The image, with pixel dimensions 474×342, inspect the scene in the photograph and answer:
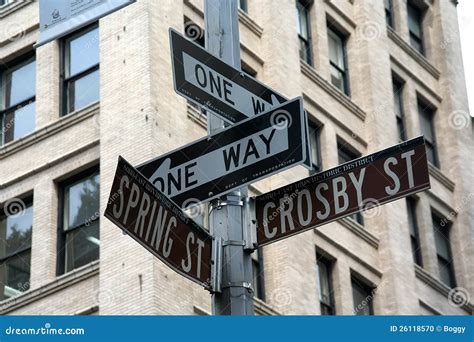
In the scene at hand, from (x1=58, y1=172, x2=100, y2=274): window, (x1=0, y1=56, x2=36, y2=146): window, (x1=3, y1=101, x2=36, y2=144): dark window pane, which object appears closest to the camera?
(x1=58, y1=172, x2=100, y2=274): window

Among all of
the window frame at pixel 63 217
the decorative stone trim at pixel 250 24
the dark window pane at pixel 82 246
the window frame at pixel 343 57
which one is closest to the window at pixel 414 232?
the window frame at pixel 343 57

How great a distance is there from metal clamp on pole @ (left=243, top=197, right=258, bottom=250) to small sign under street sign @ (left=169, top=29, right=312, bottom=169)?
649mm

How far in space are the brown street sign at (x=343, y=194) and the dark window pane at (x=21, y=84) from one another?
16592 mm

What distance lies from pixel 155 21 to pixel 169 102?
1825 millimetres

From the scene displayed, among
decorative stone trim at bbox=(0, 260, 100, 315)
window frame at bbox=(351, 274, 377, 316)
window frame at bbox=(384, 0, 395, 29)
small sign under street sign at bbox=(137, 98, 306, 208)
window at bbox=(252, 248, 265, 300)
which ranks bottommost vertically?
small sign under street sign at bbox=(137, 98, 306, 208)

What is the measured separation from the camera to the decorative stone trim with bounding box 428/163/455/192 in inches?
1214

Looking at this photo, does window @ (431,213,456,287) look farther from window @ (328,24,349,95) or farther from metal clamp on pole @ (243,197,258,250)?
metal clamp on pole @ (243,197,258,250)

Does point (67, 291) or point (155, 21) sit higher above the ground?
point (155, 21)

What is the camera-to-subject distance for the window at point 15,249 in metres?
21.9

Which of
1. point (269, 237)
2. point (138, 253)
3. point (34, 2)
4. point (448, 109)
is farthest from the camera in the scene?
point (448, 109)

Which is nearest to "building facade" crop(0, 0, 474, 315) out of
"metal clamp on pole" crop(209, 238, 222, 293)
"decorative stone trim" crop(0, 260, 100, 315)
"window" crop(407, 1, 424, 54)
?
"decorative stone trim" crop(0, 260, 100, 315)

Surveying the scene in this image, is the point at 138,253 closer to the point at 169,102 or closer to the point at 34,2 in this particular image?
the point at 169,102

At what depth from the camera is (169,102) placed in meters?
21.4

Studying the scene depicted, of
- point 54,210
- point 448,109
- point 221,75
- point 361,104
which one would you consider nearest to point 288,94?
point 361,104
